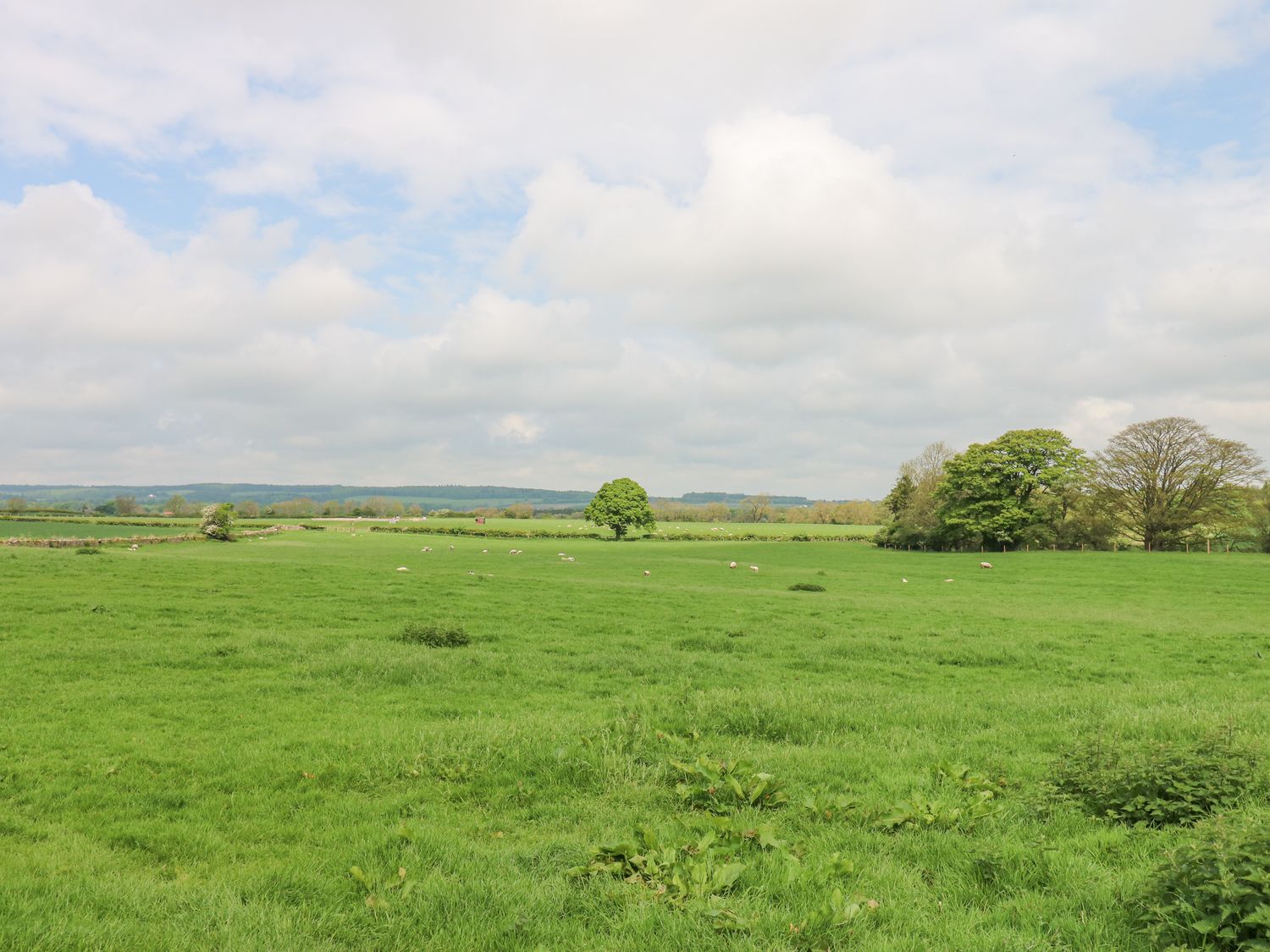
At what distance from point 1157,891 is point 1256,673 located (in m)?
15.2

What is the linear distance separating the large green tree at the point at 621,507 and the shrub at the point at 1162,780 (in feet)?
300

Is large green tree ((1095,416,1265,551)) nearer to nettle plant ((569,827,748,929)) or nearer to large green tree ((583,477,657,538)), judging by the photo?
large green tree ((583,477,657,538))

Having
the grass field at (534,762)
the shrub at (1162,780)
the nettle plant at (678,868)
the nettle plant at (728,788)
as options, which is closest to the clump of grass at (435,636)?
the grass field at (534,762)

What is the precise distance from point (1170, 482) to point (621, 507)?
62219 mm

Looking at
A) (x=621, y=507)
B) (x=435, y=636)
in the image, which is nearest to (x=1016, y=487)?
(x=621, y=507)

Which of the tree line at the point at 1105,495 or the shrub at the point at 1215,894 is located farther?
the tree line at the point at 1105,495

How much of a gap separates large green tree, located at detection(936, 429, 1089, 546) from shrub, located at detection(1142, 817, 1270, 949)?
72.2m

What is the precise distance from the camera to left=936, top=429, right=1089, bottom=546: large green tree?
70375 millimetres

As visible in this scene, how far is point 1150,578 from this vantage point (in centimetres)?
4272

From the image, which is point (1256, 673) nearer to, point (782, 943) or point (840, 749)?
point (840, 749)

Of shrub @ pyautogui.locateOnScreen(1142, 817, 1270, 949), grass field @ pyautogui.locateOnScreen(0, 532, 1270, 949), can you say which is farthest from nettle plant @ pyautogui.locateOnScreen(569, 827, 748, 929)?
shrub @ pyautogui.locateOnScreen(1142, 817, 1270, 949)

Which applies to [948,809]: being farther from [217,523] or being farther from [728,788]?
[217,523]

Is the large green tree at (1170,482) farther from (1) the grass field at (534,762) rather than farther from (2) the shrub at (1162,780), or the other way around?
(2) the shrub at (1162,780)

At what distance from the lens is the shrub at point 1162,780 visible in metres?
6.84
